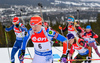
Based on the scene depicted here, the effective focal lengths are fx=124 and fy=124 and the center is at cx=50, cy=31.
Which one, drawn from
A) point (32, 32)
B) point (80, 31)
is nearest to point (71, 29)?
point (80, 31)

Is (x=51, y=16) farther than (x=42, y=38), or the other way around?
(x=51, y=16)

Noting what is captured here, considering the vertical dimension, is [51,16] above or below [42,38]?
below

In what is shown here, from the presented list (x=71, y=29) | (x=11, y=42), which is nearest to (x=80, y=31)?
(x=71, y=29)

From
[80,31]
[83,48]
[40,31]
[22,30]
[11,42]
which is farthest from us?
[11,42]

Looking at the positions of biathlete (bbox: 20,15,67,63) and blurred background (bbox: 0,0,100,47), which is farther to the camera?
blurred background (bbox: 0,0,100,47)

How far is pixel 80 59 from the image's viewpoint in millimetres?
3910

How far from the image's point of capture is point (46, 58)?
2.87m

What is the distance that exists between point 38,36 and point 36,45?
237 mm

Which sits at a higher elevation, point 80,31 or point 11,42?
point 80,31

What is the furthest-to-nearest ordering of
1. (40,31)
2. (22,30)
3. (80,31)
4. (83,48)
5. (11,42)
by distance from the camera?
1. (11,42)
2. (80,31)
3. (22,30)
4. (83,48)
5. (40,31)

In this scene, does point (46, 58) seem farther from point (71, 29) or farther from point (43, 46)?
point (71, 29)

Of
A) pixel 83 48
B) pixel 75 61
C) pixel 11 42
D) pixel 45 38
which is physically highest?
pixel 45 38

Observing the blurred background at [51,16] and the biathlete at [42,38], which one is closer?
the biathlete at [42,38]

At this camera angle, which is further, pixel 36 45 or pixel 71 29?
pixel 71 29
